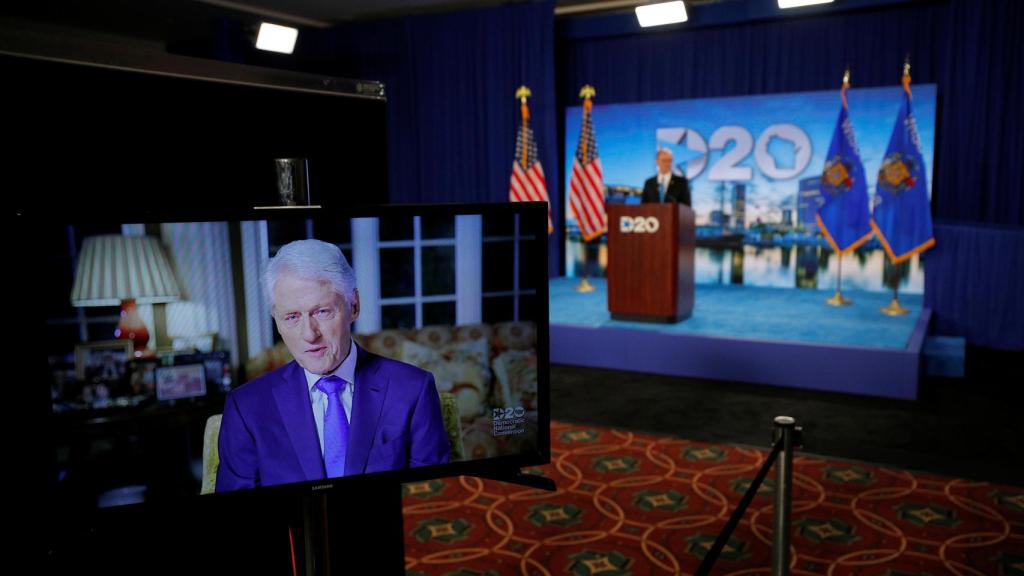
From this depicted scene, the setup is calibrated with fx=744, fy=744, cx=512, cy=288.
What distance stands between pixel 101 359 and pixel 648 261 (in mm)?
4471

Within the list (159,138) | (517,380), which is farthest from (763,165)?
(159,138)

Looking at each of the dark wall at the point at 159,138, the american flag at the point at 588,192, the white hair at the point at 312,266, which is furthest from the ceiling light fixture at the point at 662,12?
the white hair at the point at 312,266

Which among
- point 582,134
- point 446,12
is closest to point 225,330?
point 582,134

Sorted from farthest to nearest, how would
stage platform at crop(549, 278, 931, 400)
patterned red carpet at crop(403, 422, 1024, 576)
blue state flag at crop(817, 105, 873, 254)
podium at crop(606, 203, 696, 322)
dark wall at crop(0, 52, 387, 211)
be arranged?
blue state flag at crop(817, 105, 873, 254), podium at crop(606, 203, 696, 322), stage platform at crop(549, 278, 931, 400), patterned red carpet at crop(403, 422, 1024, 576), dark wall at crop(0, 52, 387, 211)

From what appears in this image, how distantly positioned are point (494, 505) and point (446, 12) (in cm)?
642

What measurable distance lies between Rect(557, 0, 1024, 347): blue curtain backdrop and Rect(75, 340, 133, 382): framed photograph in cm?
581

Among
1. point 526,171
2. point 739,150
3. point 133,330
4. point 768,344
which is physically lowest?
point 768,344

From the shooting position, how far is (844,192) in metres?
5.73

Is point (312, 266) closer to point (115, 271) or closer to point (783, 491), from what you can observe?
point (115, 271)

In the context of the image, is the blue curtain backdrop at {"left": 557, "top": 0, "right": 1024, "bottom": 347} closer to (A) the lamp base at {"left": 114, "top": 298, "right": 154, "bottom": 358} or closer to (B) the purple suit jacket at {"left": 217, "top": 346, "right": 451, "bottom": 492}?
(B) the purple suit jacket at {"left": 217, "top": 346, "right": 451, "bottom": 492}

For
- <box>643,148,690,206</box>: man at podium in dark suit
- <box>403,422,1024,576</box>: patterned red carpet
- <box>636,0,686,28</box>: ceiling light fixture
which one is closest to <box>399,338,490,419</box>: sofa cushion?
<box>403,422,1024,576</box>: patterned red carpet

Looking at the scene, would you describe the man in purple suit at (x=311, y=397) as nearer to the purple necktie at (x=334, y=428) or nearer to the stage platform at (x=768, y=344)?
the purple necktie at (x=334, y=428)

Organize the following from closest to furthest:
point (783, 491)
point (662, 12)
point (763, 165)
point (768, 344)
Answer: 1. point (783, 491)
2. point (768, 344)
3. point (662, 12)
4. point (763, 165)

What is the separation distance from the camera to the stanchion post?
181 centimetres
